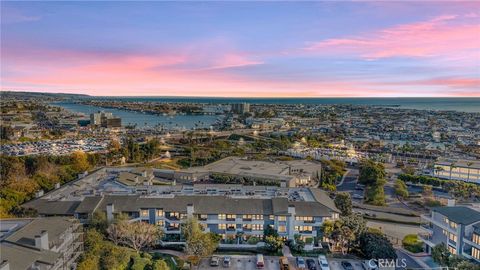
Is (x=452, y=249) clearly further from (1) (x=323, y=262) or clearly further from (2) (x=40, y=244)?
(2) (x=40, y=244)

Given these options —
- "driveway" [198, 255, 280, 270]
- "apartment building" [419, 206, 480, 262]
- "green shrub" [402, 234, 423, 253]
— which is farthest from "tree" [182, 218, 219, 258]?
"apartment building" [419, 206, 480, 262]

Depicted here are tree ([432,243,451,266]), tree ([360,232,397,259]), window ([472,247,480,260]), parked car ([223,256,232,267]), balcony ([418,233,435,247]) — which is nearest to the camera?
window ([472,247,480,260])

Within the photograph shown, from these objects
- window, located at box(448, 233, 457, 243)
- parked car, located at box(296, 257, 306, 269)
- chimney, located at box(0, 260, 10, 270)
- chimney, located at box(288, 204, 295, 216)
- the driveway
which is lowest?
the driveway

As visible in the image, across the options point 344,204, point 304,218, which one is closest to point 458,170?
point 344,204

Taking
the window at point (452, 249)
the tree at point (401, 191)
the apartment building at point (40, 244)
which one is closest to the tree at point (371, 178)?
the tree at point (401, 191)

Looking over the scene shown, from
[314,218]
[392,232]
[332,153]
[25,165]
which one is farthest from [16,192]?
[332,153]

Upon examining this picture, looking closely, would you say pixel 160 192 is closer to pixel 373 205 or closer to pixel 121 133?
pixel 373 205

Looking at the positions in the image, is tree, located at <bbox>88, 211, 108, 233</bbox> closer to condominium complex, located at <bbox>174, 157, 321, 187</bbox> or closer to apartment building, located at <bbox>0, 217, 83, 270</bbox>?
apartment building, located at <bbox>0, 217, 83, 270</bbox>
